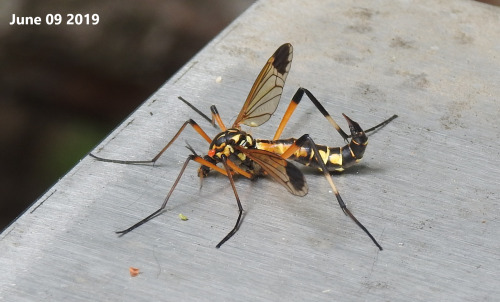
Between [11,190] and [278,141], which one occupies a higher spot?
[278,141]

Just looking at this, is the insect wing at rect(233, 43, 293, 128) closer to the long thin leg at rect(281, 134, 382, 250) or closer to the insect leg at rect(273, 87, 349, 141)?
the insect leg at rect(273, 87, 349, 141)

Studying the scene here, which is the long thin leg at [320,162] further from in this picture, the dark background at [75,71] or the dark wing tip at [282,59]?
the dark background at [75,71]

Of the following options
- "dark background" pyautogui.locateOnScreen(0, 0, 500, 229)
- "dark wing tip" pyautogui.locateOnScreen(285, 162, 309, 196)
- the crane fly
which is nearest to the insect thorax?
the crane fly

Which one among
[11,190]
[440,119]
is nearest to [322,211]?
[440,119]

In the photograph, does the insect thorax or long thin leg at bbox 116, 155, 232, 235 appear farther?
the insect thorax

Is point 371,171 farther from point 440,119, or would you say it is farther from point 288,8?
point 288,8

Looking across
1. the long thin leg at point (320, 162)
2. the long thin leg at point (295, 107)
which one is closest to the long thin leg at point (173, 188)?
the long thin leg at point (320, 162)
